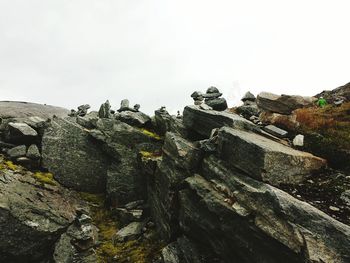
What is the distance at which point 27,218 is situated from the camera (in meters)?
17.5

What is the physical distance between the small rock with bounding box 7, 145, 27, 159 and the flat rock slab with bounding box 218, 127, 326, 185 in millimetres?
16709

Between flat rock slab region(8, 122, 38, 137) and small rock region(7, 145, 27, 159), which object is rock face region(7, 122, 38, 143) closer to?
flat rock slab region(8, 122, 38, 137)

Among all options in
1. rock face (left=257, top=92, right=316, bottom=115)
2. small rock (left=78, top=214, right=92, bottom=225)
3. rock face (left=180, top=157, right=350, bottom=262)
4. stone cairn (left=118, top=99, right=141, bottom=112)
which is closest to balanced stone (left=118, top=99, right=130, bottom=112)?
stone cairn (left=118, top=99, right=141, bottom=112)

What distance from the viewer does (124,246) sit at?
19.6 metres

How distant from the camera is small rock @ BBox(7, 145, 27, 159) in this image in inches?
931

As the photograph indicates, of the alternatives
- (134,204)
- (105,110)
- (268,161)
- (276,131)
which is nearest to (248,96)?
(276,131)

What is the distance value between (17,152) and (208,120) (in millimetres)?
15024

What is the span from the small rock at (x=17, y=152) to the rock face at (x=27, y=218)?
257 centimetres

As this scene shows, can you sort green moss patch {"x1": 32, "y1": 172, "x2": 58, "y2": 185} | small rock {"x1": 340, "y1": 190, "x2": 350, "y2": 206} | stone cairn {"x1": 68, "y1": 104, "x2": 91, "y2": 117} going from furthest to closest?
1. stone cairn {"x1": 68, "y1": 104, "x2": 91, "y2": 117}
2. green moss patch {"x1": 32, "y1": 172, "x2": 58, "y2": 185}
3. small rock {"x1": 340, "y1": 190, "x2": 350, "y2": 206}

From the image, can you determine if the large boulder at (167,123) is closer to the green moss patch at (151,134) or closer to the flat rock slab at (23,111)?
the green moss patch at (151,134)

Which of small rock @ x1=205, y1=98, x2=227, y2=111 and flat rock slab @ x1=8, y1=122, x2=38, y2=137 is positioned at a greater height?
small rock @ x1=205, y1=98, x2=227, y2=111

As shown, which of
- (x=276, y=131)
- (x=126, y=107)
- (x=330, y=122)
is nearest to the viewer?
(x=276, y=131)

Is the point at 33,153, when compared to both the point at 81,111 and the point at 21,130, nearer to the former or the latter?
the point at 21,130

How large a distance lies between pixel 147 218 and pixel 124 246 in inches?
110
